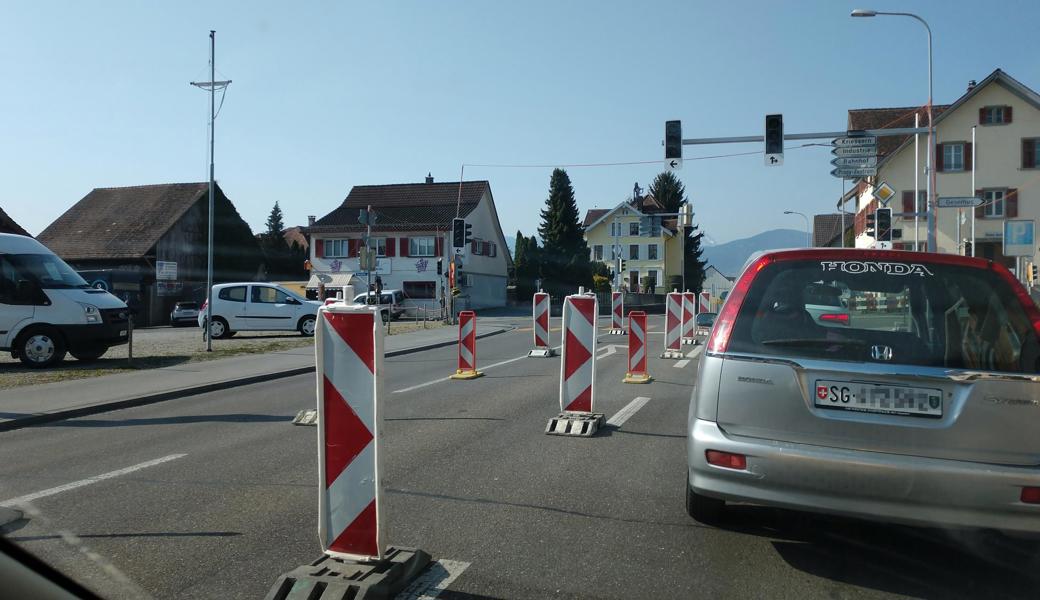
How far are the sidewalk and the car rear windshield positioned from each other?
28.5 ft

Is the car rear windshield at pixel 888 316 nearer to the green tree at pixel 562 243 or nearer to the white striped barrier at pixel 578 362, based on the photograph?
the white striped barrier at pixel 578 362

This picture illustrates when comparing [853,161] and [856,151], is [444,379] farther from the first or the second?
[853,161]

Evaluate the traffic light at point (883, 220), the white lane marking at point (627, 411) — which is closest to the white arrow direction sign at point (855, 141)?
the traffic light at point (883, 220)

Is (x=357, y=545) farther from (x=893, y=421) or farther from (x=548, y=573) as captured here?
(x=893, y=421)

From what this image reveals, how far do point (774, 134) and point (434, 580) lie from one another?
65.5 feet

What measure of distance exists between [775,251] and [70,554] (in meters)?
4.30

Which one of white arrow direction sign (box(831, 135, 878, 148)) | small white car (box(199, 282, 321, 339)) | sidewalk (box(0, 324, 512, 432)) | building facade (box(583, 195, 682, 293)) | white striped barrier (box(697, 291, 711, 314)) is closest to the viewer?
sidewalk (box(0, 324, 512, 432))

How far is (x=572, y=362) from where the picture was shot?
28.7 ft

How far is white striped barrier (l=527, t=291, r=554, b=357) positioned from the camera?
1752 cm

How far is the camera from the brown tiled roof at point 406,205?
63253mm

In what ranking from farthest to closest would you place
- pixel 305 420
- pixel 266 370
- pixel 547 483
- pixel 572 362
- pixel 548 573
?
1. pixel 266 370
2. pixel 305 420
3. pixel 572 362
4. pixel 547 483
5. pixel 548 573

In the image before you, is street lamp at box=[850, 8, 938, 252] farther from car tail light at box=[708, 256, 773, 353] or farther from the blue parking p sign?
car tail light at box=[708, 256, 773, 353]

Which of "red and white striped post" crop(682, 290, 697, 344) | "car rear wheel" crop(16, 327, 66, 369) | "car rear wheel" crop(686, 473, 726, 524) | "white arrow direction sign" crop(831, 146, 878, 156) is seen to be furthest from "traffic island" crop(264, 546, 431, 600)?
"white arrow direction sign" crop(831, 146, 878, 156)

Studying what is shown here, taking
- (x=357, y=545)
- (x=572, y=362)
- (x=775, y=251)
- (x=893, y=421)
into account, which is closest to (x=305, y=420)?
(x=572, y=362)
